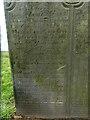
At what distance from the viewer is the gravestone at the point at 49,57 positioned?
1.95 metres

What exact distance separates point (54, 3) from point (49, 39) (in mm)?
305

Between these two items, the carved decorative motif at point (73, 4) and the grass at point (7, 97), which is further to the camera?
the grass at point (7, 97)

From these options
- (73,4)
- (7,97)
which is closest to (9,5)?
(73,4)

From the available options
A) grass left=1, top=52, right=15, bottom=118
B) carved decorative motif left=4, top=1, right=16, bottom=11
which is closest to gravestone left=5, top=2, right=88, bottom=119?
carved decorative motif left=4, top=1, right=16, bottom=11

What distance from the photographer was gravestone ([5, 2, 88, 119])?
1949 mm

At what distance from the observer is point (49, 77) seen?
2.23m

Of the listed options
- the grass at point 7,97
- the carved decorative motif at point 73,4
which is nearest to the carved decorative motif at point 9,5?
the carved decorative motif at point 73,4

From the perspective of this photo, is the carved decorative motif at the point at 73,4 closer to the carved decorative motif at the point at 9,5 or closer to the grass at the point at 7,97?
the carved decorative motif at the point at 9,5

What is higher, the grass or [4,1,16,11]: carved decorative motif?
[4,1,16,11]: carved decorative motif

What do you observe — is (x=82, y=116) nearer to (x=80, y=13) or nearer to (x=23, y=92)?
(x=23, y=92)

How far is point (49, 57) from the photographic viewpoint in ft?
7.02

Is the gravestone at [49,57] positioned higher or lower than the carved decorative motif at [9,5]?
lower

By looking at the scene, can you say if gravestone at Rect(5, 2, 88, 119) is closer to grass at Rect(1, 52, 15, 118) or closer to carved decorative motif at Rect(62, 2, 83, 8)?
carved decorative motif at Rect(62, 2, 83, 8)

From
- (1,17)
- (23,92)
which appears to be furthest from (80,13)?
(1,17)
